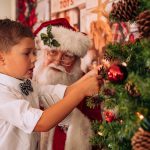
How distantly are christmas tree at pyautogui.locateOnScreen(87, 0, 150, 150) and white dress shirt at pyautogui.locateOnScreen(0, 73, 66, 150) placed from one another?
251 mm

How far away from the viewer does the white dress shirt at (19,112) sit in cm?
103

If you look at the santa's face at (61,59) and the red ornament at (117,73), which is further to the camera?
the santa's face at (61,59)

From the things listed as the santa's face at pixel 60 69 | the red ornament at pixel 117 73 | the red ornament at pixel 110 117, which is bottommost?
the red ornament at pixel 110 117

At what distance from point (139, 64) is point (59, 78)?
81 cm

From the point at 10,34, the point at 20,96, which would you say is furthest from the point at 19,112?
the point at 10,34

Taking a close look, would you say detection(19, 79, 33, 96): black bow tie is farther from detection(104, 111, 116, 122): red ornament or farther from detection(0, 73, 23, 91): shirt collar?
detection(104, 111, 116, 122): red ornament

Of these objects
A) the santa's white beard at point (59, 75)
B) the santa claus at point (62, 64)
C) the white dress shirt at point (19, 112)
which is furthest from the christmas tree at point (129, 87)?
the santa's white beard at point (59, 75)

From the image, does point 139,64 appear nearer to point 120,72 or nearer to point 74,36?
point 120,72

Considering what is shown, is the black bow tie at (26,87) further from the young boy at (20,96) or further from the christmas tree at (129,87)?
the christmas tree at (129,87)

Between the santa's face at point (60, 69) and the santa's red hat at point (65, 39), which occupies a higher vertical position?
the santa's red hat at point (65, 39)

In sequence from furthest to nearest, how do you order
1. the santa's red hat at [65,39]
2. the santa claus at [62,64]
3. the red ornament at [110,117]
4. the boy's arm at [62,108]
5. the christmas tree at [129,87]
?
the santa's red hat at [65,39] → the santa claus at [62,64] → the boy's arm at [62,108] → the red ornament at [110,117] → the christmas tree at [129,87]

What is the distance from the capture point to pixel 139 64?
0.74 meters

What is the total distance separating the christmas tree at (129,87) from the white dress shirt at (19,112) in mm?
251

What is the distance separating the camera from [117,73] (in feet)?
2.35
